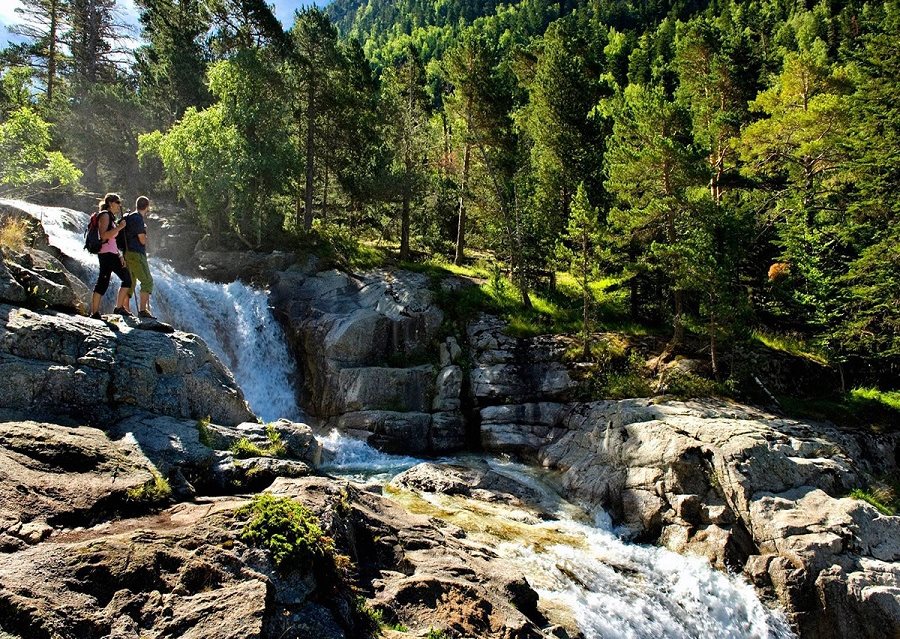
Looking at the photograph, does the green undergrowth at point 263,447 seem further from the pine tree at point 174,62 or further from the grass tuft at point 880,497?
the pine tree at point 174,62

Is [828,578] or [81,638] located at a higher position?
[81,638]

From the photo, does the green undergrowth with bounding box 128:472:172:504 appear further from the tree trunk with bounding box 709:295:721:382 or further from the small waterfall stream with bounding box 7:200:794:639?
the tree trunk with bounding box 709:295:721:382

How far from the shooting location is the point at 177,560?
19.0ft

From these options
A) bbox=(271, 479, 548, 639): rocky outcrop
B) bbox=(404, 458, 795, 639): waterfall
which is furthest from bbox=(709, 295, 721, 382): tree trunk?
bbox=(271, 479, 548, 639): rocky outcrop

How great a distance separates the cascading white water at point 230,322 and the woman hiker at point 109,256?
10.1 m

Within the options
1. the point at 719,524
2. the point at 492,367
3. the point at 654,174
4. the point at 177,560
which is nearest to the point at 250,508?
the point at 177,560

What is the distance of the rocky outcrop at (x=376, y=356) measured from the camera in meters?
20.5

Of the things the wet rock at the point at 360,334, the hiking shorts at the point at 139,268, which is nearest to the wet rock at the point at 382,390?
the wet rock at the point at 360,334

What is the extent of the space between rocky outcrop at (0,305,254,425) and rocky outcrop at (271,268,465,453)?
9.50 meters

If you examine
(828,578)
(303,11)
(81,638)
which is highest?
(303,11)

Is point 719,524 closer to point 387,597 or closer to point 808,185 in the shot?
point 387,597

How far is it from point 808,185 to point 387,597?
2578 centimetres

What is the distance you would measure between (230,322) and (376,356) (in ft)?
22.7

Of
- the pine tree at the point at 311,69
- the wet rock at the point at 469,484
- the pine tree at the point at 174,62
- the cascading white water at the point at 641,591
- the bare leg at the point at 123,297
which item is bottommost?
the cascading white water at the point at 641,591
